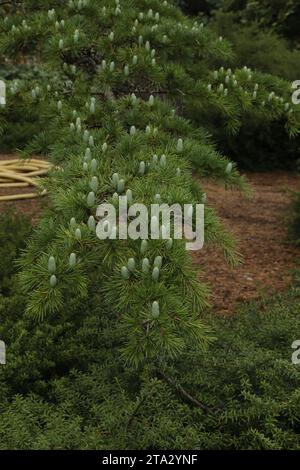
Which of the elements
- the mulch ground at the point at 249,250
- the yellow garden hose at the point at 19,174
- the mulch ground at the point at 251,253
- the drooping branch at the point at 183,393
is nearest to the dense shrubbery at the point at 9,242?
the mulch ground at the point at 249,250

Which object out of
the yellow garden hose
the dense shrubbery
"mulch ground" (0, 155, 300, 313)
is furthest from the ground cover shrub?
the yellow garden hose

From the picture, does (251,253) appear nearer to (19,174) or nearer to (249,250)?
(249,250)

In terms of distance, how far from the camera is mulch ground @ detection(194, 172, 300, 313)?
4.96m

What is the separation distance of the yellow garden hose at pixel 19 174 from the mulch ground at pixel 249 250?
83 mm

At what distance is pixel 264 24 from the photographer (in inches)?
466

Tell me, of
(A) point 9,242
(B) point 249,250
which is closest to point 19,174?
(B) point 249,250

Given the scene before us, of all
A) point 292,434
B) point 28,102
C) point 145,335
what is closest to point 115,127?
point 28,102

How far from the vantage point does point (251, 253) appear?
18.7ft

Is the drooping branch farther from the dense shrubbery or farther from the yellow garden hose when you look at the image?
the yellow garden hose

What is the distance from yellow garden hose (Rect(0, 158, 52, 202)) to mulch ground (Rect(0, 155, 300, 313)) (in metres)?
0.08

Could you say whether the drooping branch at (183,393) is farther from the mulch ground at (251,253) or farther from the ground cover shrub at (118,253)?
the mulch ground at (251,253)

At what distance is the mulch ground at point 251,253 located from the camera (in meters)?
4.96

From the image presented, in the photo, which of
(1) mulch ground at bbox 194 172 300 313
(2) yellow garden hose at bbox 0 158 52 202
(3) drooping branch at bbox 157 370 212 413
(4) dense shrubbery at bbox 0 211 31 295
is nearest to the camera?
(3) drooping branch at bbox 157 370 212 413
